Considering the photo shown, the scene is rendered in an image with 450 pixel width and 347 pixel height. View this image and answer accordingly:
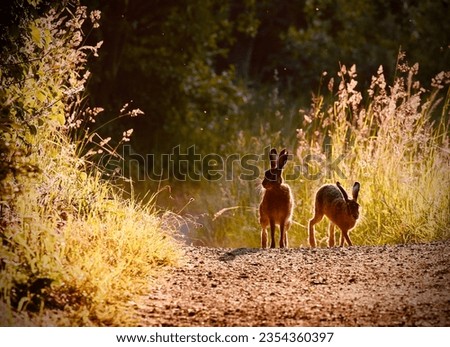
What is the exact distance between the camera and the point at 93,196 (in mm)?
6332

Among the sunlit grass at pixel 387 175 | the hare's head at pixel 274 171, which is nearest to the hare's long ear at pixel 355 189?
the sunlit grass at pixel 387 175

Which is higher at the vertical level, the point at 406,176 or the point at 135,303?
the point at 406,176

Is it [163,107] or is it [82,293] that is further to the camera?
[163,107]

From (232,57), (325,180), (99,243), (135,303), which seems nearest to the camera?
(135,303)

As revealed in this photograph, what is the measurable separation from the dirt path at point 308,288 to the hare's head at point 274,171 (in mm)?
708

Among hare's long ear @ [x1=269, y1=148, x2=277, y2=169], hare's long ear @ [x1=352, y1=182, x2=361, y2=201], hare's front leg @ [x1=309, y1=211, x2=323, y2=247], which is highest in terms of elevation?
hare's long ear @ [x1=269, y1=148, x2=277, y2=169]

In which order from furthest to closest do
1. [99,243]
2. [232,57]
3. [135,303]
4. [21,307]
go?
[232,57]
[99,243]
[135,303]
[21,307]

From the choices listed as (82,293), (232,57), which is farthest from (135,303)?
(232,57)

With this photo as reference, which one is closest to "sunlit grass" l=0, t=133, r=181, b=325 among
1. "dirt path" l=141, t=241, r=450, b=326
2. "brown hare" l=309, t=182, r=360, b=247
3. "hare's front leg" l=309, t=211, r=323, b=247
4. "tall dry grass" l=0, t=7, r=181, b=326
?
"tall dry grass" l=0, t=7, r=181, b=326

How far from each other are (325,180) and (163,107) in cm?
474

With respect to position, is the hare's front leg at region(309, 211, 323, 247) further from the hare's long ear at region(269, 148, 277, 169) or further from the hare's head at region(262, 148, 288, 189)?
the hare's long ear at region(269, 148, 277, 169)

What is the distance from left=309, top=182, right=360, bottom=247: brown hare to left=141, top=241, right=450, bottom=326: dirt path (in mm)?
544

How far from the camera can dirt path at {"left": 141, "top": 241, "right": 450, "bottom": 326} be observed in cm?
496

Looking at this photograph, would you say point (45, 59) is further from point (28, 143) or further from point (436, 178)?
point (436, 178)
